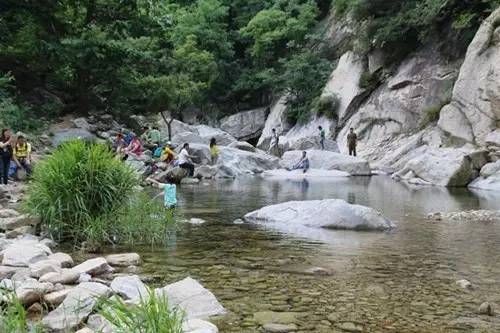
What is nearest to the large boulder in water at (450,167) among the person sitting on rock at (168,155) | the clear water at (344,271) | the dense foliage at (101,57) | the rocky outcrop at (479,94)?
the rocky outcrop at (479,94)

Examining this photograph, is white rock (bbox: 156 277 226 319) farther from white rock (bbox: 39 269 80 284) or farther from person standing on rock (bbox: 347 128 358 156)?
person standing on rock (bbox: 347 128 358 156)

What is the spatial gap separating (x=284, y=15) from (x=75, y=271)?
43712 millimetres

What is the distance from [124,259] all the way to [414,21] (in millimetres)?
27656

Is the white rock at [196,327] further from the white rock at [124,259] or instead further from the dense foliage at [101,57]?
the dense foliage at [101,57]

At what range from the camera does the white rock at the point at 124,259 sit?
7098 millimetres

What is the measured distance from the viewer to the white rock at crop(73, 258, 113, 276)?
6250mm

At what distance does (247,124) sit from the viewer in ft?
169

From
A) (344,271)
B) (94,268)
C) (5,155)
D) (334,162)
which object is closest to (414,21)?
(334,162)

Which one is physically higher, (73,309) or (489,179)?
(489,179)

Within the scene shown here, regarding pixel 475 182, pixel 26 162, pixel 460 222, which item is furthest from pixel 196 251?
pixel 475 182

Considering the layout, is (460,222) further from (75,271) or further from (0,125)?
(0,125)

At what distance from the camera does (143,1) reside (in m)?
22.7

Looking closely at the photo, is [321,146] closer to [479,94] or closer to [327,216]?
[479,94]

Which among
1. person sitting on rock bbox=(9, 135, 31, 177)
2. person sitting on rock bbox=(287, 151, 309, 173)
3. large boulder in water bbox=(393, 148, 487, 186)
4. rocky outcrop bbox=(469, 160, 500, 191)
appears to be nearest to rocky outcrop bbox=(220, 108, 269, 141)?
person sitting on rock bbox=(287, 151, 309, 173)
